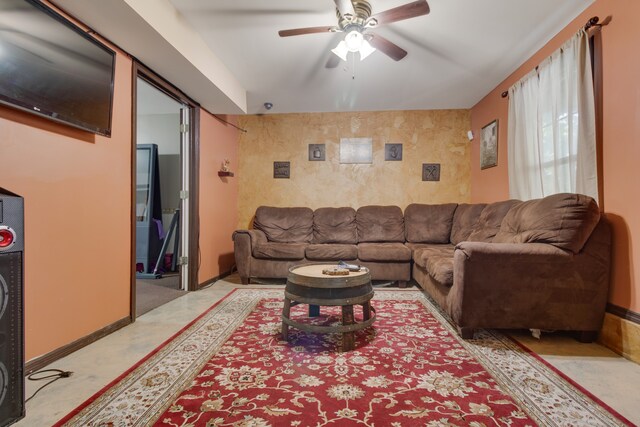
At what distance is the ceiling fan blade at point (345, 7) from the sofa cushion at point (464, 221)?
2675mm

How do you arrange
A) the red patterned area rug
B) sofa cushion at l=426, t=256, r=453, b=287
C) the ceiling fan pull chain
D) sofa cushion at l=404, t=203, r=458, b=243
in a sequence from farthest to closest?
1. sofa cushion at l=404, t=203, r=458, b=243
2. the ceiling fan pull chain
3. sofa cushion at l=426, t=256, r=453, b=287
4. the red patterned area rug

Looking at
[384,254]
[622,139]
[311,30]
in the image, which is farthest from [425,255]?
[311,30]

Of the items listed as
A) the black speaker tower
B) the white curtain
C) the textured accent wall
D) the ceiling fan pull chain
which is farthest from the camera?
the textured accent wall

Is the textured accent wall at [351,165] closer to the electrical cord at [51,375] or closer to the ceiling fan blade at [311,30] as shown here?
the ceiling fan blade at [311,30]

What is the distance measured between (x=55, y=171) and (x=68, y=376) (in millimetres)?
1171

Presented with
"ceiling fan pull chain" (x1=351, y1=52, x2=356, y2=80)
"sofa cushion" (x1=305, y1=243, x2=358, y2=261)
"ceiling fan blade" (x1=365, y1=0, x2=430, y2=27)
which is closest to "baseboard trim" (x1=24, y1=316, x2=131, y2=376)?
"sofa cushion" (x1=305, y1=243, x2=358, y2=261)

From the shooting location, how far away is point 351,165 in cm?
466

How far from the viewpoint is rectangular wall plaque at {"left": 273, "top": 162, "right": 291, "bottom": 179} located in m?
4.71

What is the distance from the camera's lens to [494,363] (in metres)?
1.78

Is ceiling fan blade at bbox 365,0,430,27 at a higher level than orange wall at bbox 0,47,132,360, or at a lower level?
higher

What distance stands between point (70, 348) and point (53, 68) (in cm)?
168

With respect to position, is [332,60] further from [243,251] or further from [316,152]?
[243,251]

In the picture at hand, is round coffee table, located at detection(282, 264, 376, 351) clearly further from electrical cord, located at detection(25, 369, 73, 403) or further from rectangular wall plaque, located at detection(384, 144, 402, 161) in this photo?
rectangular wall plaque, located at detection(384, 144, 402, 161)

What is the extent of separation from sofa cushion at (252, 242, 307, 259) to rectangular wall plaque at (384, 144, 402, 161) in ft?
6.48
